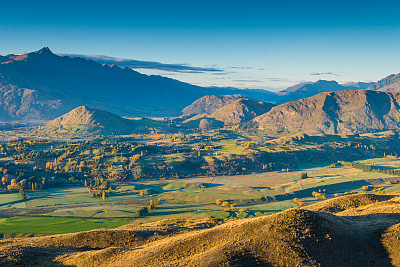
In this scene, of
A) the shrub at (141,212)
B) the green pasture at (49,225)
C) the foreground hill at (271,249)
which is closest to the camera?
the foreground hill at (271,249)

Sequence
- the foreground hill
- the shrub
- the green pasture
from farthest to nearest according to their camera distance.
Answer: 1. the shrub
2. the green pasture
3. the foreground hill

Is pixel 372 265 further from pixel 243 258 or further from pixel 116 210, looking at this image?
pixel 116 210

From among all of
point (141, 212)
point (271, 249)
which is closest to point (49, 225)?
point (141, 212)

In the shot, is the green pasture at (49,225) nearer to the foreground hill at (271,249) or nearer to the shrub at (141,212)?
the shrub at (141,212)

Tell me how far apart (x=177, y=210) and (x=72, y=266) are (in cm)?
11761

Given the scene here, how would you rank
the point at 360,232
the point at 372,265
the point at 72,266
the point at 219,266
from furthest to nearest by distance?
the point at 360,232 < the point at 72,266 < the point at 372,265 < the point at 219,266

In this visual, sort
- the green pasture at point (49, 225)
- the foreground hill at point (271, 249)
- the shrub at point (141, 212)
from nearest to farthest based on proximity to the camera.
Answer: the foreground hill at point (271, 249)
the green pasture at point (49, 225)
the shrub at point (141, 212)

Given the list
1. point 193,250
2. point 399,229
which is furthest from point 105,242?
point 399,229

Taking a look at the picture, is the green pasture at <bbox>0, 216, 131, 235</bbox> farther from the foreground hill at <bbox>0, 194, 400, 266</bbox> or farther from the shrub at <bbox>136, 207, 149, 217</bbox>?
the foreground hill at <bbox>0, 194, 400, 266</bbox>

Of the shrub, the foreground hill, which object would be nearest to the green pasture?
the shrub

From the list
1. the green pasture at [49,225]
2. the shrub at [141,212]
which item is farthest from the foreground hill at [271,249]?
the shrub at [141,212]

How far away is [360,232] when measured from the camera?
3100 inches

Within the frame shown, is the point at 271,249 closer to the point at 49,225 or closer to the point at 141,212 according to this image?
the point at 141,212

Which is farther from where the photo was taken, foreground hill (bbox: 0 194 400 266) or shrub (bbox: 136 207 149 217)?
shrub (bbox: 136 207 149 217)
